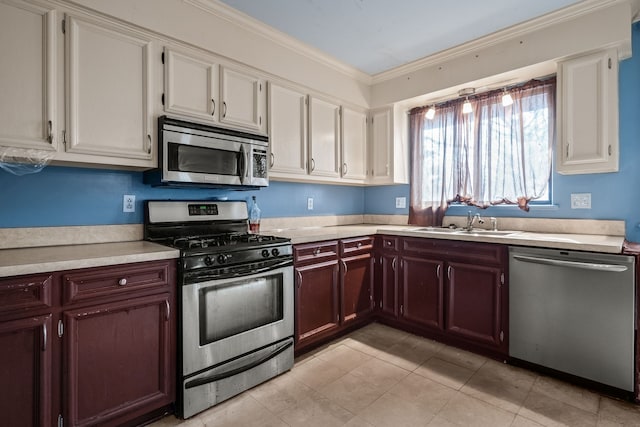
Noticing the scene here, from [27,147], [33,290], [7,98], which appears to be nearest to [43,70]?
[7,98]

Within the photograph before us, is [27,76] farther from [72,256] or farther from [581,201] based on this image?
[581,201]

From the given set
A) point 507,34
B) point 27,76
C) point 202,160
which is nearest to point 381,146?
point 507,34

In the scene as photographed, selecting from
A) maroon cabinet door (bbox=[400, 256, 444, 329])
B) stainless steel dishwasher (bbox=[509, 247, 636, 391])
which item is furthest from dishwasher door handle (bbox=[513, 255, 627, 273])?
maroon cabinet door (bbox=[400, 256, 444, 329])

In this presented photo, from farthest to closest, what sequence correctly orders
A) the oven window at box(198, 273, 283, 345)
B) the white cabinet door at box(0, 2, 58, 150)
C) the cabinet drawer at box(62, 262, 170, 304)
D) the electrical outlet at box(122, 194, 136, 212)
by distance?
the electrical outlet at box(122, 194, 136, 212), the oven window at box(198, 273, 283, 345), the white cabinet door at box(0, 2, 58, 150), the cabinet drawer at box(62, 262, 170, 304)

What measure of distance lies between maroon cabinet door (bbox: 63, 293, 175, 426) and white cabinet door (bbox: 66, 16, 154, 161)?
0.93 metres

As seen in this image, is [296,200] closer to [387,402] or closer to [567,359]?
[387,402]

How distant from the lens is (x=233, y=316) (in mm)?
1987

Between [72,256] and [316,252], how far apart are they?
1.55 m

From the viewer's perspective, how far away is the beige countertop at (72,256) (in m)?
1.37

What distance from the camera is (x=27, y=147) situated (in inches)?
64.9

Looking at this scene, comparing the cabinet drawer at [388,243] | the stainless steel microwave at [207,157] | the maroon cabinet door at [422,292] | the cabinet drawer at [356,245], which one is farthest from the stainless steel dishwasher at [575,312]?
the stainless steel microwave at [207,157]

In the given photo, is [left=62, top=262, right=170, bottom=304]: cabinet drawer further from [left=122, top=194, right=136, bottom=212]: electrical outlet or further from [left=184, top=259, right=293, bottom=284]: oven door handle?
[left=122, top=194, right=136, bottom=212]: electrical outlet

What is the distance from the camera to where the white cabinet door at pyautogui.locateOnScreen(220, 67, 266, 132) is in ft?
7.84

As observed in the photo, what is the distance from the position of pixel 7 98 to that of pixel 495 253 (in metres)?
3.10
